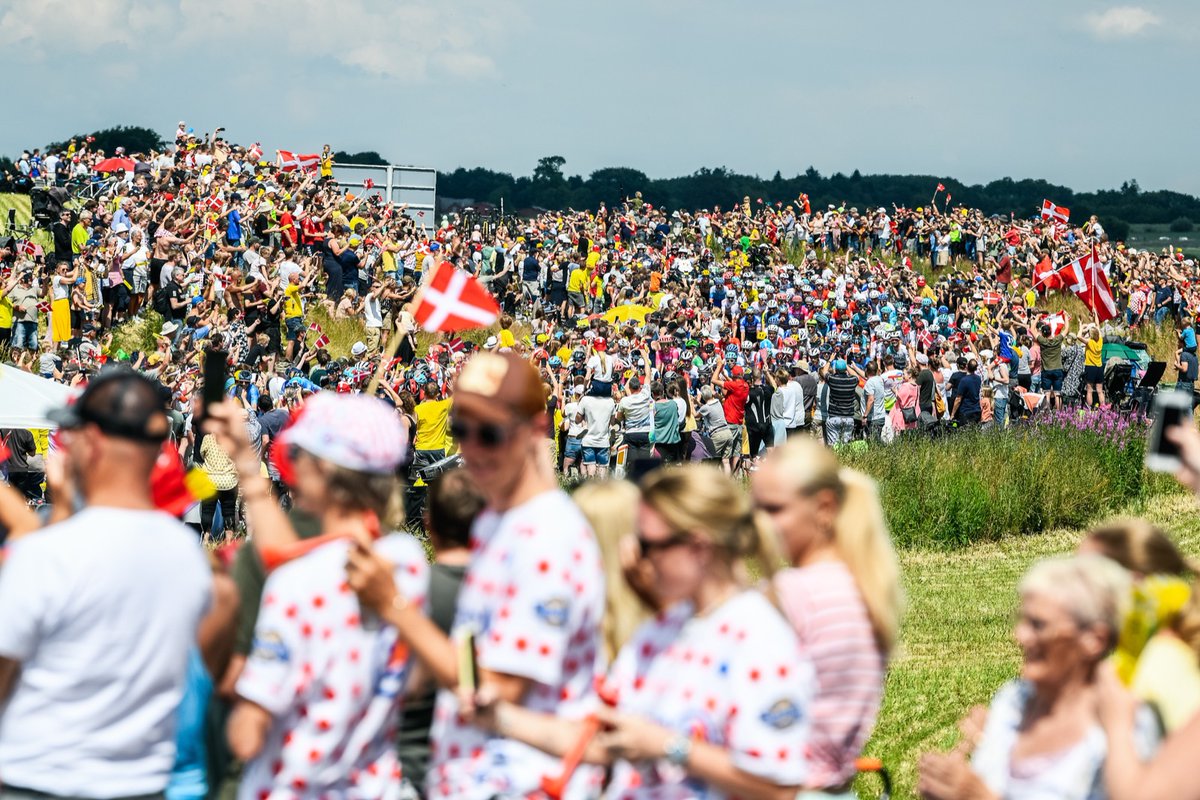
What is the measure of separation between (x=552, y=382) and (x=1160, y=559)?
701 inches

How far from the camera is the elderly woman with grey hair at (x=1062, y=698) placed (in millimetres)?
3494

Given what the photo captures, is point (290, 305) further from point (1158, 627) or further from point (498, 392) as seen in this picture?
point (1158, 627)

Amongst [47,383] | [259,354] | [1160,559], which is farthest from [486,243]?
[1160,559]

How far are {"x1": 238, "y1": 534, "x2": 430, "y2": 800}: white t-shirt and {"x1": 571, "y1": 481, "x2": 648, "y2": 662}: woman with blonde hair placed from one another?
586mm

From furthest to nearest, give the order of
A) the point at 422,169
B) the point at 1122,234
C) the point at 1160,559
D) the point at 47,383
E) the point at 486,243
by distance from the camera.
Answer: the point at 1122,234 → the point at 422,169 → the point at 486,243 → the point at 47,383 → the point at 1160,559

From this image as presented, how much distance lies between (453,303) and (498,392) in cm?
242

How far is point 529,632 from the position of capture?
3.40 m

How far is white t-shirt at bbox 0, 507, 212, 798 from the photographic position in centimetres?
347

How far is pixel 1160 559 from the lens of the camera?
3857mm

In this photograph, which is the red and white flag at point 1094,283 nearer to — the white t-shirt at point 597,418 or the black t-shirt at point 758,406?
the black t-shirt at point 758,406

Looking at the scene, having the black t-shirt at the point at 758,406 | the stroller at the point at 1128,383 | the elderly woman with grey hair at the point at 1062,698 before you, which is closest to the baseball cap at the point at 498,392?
the elderly woman with grey hair at the point at 1062,698

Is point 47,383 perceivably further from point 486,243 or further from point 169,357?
point 486,243

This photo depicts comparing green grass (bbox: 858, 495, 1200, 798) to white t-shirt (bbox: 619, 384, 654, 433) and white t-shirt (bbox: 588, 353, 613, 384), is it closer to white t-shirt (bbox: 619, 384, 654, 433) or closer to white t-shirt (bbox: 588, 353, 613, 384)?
white t-shirt (bbox: 619, 384, 654, 433)

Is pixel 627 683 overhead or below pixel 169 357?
overhead
